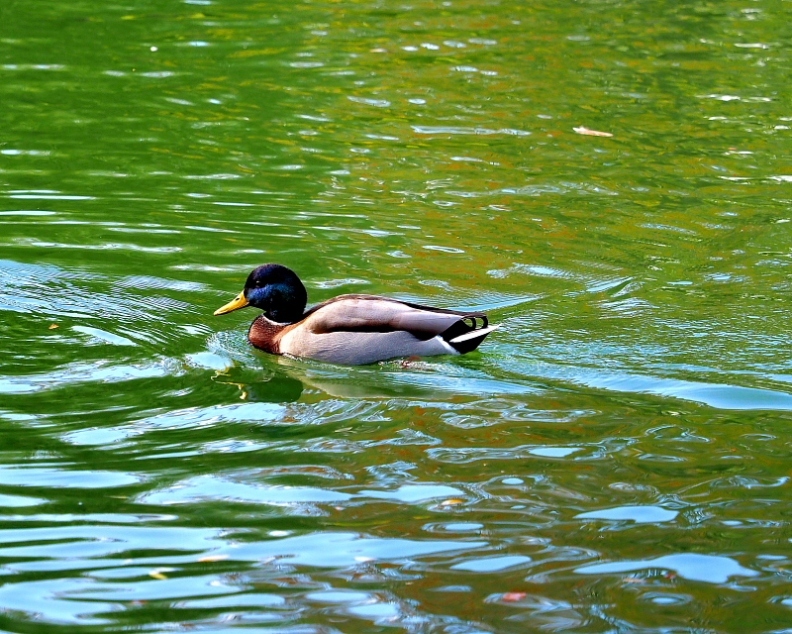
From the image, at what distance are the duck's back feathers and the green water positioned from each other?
131mm

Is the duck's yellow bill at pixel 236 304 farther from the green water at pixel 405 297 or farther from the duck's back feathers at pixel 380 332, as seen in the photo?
the duck's back feathers at pixel 380 332

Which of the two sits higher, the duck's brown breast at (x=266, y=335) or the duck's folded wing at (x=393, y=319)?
the duck's folded wing at (x=393, y=319)

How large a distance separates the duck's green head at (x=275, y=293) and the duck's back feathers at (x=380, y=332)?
15.3 inches

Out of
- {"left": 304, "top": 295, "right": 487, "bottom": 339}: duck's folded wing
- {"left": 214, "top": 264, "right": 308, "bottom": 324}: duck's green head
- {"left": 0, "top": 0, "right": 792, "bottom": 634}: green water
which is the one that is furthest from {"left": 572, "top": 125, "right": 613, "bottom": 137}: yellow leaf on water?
{"left": 304, "top": 295, "right": 487, "bottom": 339}: duck's folded wing

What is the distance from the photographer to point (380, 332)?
866cm

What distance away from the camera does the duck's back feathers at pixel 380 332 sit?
341 inches

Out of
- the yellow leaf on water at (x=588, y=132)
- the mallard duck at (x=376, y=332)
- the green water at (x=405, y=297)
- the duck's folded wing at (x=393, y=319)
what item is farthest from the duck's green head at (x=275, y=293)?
the yellow leaf on water at (x=588, y=132)

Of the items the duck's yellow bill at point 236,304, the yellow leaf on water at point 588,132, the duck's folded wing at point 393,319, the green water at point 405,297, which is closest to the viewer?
the green water at point 405,297

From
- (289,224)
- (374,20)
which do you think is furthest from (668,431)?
(374,20)

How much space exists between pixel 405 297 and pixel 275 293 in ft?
4.02

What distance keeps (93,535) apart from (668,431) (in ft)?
10.6

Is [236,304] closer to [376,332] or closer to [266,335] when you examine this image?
[266,335]

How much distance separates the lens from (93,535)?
602 cm

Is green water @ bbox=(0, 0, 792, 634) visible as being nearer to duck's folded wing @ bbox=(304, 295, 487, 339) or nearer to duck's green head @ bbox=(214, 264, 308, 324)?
duck's folded wing @ bbox=(304, 295, 487, 339)
